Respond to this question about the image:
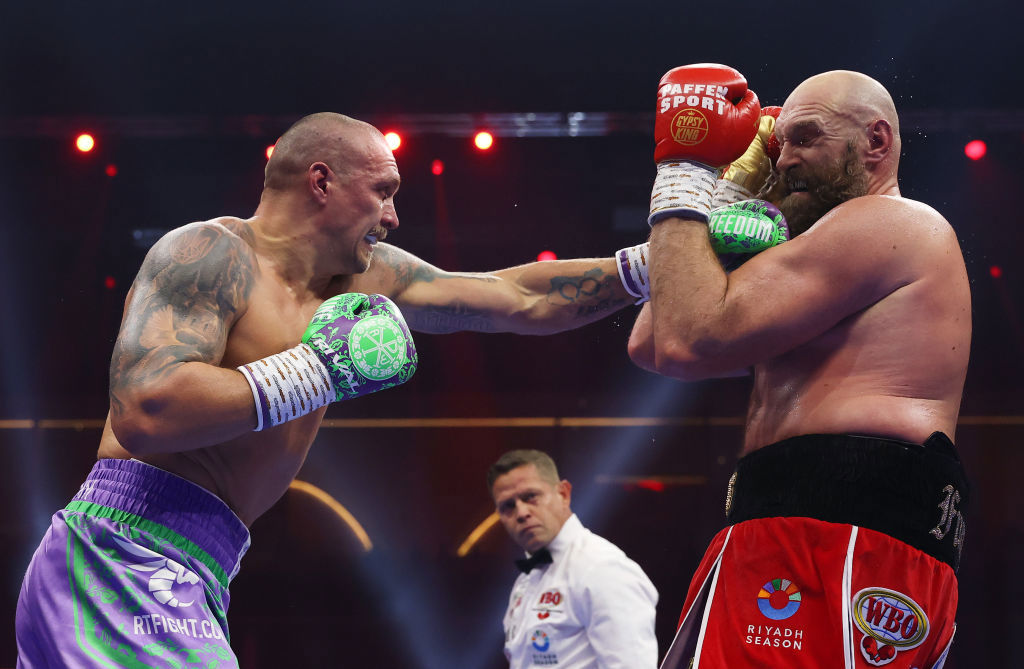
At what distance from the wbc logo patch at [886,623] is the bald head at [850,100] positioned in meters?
0.89

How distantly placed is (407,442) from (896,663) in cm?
584

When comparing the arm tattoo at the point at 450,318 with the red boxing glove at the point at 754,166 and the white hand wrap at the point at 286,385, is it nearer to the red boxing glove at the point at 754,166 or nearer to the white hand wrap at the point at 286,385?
the white hand wrap at the point at 286,385

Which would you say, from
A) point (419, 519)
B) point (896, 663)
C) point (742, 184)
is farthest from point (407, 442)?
point (896, 663)

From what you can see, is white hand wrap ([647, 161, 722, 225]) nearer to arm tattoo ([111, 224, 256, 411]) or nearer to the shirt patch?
arm tattoo ([111, 224, 256, 411])

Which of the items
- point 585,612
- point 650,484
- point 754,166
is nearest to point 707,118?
point 754,166

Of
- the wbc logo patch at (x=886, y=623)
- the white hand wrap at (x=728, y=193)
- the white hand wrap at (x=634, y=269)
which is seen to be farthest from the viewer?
the white hand wrap at (x=634, y=269)

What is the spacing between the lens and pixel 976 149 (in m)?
5.50

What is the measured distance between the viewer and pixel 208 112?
5230 mm

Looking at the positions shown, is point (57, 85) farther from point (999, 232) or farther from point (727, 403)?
point (999, 232)

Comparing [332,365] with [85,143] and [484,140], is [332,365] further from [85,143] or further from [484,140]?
[85,143]

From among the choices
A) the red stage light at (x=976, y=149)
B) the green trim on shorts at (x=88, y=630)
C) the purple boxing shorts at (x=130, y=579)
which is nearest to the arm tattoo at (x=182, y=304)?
the purple boxing shorts at (x=130, y=579)

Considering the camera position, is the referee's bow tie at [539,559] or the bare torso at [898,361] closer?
the bare torso at [898,361]

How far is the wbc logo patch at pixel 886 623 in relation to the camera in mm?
1517

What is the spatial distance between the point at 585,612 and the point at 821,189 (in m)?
2.43
